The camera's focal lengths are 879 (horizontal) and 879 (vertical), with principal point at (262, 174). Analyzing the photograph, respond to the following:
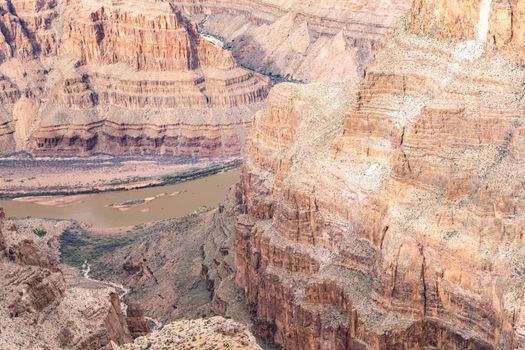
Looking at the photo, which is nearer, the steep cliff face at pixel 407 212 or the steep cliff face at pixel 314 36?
the steep cliff face at pixel 407 212

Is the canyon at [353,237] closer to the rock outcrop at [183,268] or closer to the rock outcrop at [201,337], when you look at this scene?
the rock outcrop at [201,337]

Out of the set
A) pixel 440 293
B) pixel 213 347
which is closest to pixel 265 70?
pixel 440 293

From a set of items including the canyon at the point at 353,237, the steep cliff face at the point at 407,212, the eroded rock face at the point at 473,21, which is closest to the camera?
the canyon at the point at 353,237

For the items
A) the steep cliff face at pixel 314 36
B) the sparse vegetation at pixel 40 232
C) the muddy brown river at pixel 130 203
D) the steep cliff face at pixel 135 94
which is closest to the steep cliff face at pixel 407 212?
the sparse vegetation at pixel 40 232

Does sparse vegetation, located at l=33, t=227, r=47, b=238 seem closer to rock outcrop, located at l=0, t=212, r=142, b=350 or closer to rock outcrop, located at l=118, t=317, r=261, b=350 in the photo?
rock outcrop, located at l=0, t=212, r=142, b=350

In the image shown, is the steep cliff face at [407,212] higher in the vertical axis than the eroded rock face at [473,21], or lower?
lower

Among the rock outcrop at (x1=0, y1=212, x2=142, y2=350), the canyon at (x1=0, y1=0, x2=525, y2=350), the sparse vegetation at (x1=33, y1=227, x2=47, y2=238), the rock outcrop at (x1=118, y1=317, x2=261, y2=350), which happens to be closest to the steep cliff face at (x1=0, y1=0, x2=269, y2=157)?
the sparse vegetation at (x1=33, y1=227, x2=47, y2=238)

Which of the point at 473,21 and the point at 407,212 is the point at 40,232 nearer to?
the point at 407,212
